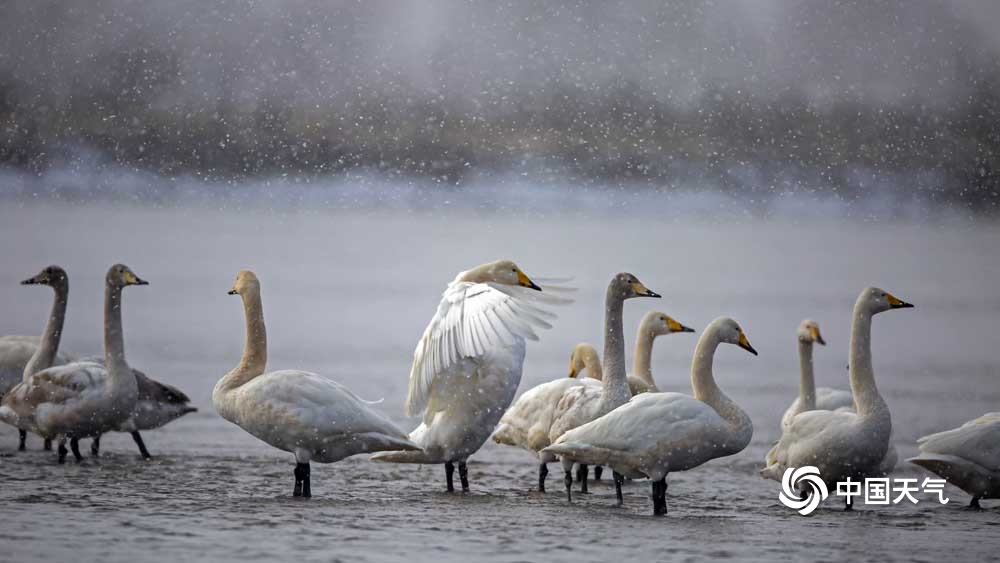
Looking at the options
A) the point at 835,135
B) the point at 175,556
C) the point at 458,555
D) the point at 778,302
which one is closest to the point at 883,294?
the point at 458,555

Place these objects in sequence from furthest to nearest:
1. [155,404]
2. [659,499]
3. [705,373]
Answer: [155,404] < [705,373] < [659,499]

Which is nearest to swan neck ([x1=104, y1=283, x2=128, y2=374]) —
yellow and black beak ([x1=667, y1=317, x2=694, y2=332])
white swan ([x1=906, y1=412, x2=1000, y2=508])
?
yellow and black beak ([x1=667, y1=317, x2=694, y2=332])

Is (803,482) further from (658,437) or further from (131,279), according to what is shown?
(131,279)


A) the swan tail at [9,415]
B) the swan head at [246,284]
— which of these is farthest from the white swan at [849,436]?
the swan tail at [9,415]

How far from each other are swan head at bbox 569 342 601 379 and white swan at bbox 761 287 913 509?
6.51 feet

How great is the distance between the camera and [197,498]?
7.48 meters

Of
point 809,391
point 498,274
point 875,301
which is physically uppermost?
point 498,274

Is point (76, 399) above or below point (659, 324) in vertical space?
below

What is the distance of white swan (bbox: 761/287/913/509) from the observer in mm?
8023

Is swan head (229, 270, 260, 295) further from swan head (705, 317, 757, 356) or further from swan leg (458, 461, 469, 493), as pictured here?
swan head (705, 317, 757, 356)

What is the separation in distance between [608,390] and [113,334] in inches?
140

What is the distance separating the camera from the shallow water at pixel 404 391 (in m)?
6.44

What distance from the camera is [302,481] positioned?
7.83 m

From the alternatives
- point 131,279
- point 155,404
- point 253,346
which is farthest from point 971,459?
point 131,279
